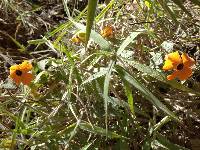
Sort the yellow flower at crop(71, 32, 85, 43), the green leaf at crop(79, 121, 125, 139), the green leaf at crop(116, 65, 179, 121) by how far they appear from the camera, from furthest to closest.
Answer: the yellow flower at crop(71, 32, 85, 43) < the green leaf at crop(79, 121, 125, 139) < the green leaf at crop(116, 65, 179, 121)

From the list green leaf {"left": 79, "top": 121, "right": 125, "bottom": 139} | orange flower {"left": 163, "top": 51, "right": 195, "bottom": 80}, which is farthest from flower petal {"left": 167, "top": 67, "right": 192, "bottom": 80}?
green leaf {"left": 79, "top": 121, "right": 125, "bottom": 139}

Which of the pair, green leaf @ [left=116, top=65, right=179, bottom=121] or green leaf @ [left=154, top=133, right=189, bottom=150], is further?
green leaf @ [left=154, top=133, right=189, bottom=150]

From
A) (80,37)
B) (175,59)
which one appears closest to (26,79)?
(80,37)

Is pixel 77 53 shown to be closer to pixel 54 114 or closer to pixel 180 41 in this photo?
pixel 54 114

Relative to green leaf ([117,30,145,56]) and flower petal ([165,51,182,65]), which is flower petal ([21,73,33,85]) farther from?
flower petal ([165,51,182,65])

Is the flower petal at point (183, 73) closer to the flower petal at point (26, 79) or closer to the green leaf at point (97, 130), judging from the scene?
the green leaf at point (97, 130)

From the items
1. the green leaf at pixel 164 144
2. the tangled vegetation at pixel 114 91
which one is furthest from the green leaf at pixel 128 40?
the green leaf at pixel 164 144

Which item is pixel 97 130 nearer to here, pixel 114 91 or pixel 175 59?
pixel 114 91
